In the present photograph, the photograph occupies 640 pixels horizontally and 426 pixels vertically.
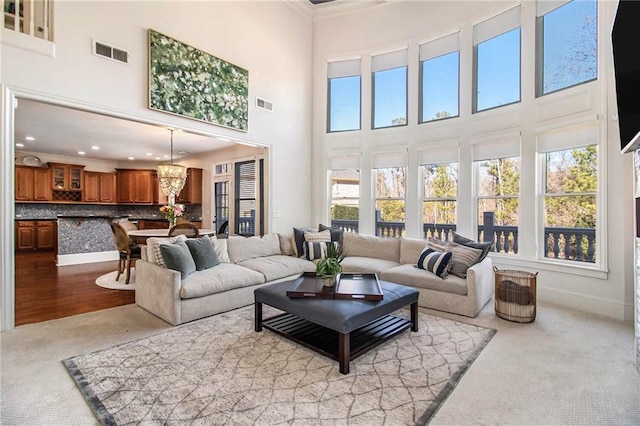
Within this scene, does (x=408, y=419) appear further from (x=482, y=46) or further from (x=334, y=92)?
(x=334, y=92)

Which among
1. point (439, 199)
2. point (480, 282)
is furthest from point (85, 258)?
point (480, 282)

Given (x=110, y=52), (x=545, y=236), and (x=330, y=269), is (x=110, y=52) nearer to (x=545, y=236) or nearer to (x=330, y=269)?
(x=330, y=269)

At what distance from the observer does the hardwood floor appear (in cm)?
365

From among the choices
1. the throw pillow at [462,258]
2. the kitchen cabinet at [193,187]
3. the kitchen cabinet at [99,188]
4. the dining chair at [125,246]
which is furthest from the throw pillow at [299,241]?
the kitchen cabinet at [99,188]

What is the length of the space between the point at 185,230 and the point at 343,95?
4.12m

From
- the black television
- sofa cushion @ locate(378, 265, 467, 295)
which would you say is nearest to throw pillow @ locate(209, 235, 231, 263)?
sofa cushion @ locate(378, 265, 467, 295)

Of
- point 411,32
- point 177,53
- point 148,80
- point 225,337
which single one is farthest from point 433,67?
point 225,337

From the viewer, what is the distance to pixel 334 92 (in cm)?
650

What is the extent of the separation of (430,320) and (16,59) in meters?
5.16

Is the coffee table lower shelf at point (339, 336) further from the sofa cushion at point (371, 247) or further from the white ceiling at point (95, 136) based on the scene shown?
the white ceiling at point (95, 136)

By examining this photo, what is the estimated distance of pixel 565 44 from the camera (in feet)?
13.2

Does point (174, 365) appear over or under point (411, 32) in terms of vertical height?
under

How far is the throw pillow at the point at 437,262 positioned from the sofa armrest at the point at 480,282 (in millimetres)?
279

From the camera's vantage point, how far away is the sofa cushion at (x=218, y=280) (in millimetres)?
3299
